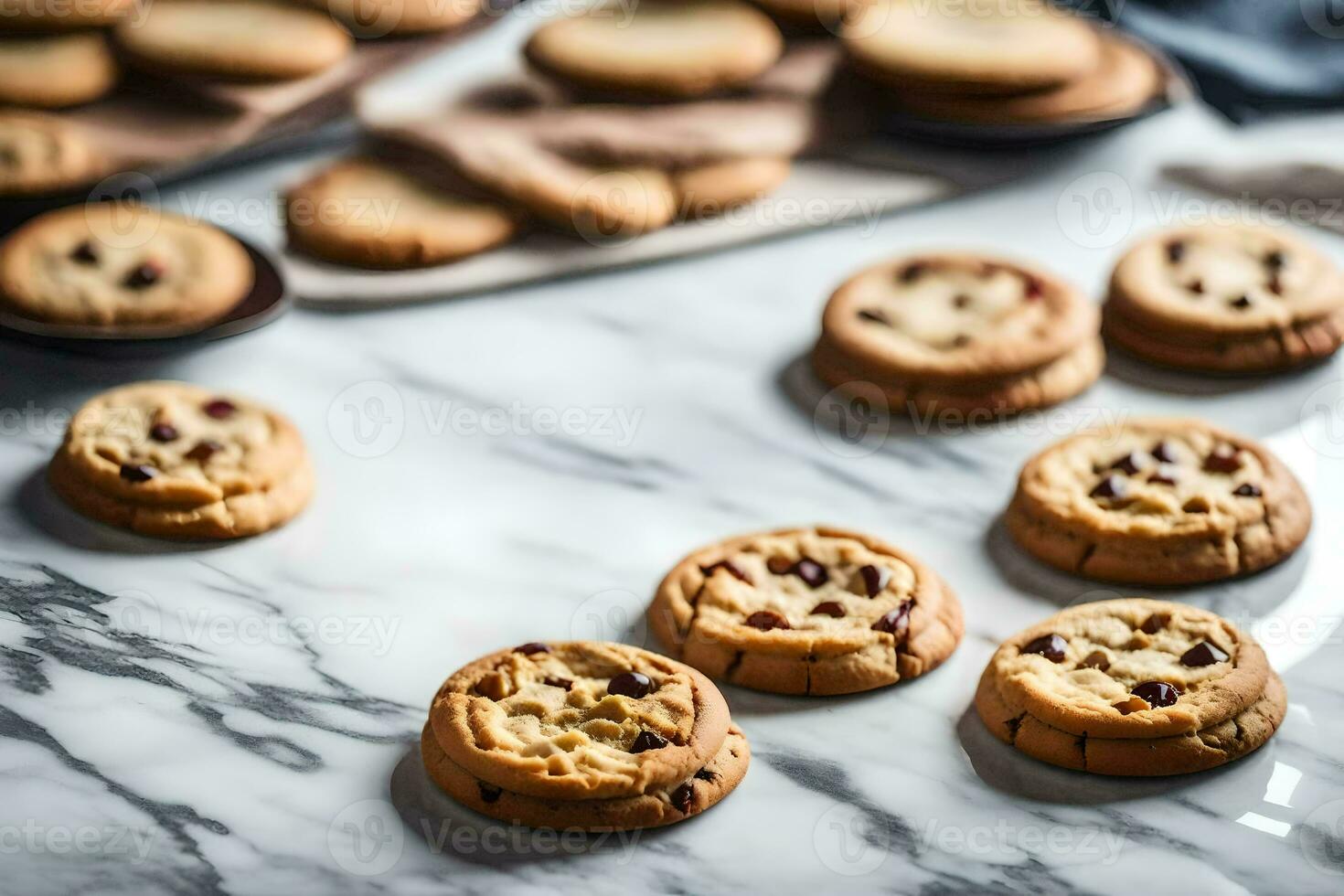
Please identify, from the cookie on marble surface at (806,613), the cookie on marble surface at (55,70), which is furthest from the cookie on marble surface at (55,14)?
the cookie on marble surface at (806,613)

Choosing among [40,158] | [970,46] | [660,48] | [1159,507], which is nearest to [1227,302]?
[1159,507]

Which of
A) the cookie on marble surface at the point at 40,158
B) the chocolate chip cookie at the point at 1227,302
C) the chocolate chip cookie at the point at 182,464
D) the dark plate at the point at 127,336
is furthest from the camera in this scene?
the cookie on marble surface at the point at 40,158

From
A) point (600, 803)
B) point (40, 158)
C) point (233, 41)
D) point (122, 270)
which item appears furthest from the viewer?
point (233, 41)

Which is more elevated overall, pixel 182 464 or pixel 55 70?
pixel 55 70

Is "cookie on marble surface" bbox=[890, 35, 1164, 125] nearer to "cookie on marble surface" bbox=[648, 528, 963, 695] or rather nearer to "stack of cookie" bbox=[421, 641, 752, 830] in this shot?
"cookie on marble surface" bbox=[648, 528, 963, 695]

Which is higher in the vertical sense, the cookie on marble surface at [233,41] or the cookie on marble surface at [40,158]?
the cookie on marble surface at [233,41]

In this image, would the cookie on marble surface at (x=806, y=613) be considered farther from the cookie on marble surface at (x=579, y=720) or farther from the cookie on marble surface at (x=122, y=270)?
the cookie on marble surface at (x=122, y=270)

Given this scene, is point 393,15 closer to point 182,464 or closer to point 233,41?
point 233,41
